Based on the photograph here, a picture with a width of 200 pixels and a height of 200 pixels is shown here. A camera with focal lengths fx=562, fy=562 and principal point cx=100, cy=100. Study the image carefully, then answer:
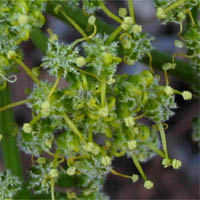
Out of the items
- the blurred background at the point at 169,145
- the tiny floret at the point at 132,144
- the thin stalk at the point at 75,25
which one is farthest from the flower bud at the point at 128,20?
the blurred background at the point at 169,145

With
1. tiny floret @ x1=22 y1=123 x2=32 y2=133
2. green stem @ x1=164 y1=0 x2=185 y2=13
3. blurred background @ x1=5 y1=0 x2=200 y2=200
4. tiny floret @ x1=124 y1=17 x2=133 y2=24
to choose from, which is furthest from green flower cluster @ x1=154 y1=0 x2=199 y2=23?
blurred background @ x1=5 y1=0 x2=200 y2=200

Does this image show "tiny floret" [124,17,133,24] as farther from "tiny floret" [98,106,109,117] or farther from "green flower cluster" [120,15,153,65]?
"tiny floret" [98,106,109,117]

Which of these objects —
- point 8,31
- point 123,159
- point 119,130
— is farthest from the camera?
point 123,159

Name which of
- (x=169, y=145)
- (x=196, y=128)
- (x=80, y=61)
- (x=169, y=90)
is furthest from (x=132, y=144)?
(x=169, y=145)

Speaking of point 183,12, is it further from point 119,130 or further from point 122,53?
point 119,130

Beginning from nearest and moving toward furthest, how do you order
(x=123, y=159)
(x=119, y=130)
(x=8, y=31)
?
1. (x=8, y=31)
2. (x=119, y=130)
3. (x=123, y=159)


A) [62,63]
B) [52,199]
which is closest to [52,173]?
[52,199]

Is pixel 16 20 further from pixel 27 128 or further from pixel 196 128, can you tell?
pixel 196 128

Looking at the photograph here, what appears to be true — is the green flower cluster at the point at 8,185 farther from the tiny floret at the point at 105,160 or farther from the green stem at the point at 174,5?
the green stem at the point at 174,5
